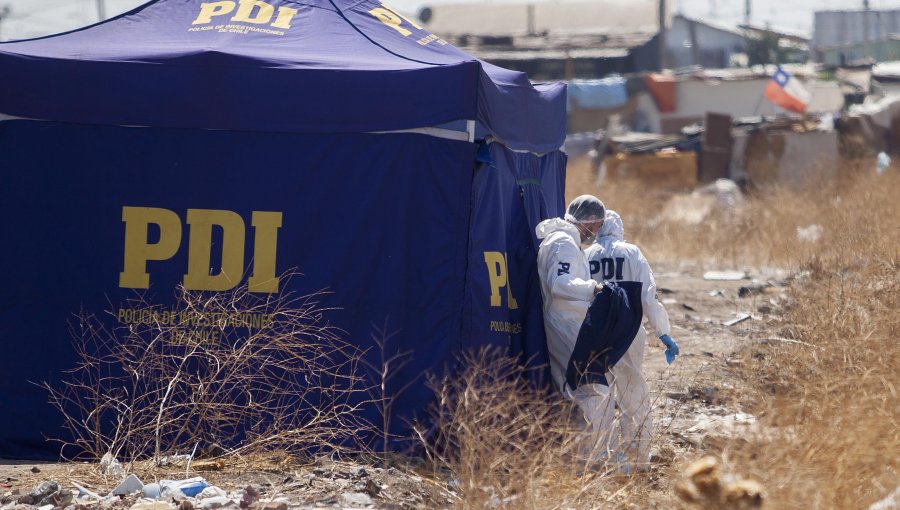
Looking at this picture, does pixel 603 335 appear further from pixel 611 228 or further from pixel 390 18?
pixel 390 18

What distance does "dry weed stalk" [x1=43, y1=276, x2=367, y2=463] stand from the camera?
20.8ft

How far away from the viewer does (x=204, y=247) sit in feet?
22.1

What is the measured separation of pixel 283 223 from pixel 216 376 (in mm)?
986

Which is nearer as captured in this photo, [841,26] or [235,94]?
[235,94]

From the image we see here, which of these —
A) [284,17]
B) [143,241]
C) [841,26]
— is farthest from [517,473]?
[841,26]

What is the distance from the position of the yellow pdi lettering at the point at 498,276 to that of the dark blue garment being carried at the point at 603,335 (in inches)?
23.0

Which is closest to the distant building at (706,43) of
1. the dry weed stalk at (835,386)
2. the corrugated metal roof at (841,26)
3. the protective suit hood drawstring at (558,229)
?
the corrugated metal roof at (841,26)

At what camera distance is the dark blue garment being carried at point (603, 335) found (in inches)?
263

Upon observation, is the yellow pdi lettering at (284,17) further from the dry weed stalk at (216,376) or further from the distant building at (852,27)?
the distant building at (852,27)

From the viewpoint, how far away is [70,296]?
683cm

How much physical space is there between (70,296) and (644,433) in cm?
342

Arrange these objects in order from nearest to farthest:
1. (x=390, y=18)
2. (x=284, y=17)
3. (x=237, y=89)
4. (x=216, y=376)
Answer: (x=216, y=376) → (x=237, y=89) → (x=284, y=17) → (x=390, y=18)

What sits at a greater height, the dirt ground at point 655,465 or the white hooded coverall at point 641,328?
the white hooded coverall at point 641,328

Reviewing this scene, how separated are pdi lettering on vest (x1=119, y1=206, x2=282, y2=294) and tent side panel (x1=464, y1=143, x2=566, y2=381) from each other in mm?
1173
